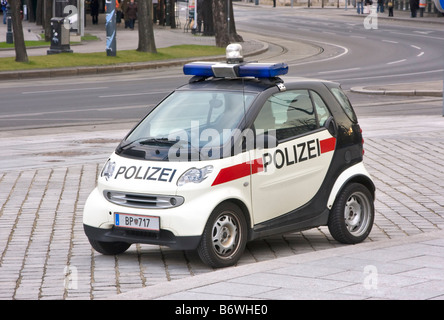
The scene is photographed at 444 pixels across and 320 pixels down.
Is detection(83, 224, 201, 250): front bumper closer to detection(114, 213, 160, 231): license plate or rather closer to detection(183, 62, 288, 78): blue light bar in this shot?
detection(114, 213, 160, 231): license plate

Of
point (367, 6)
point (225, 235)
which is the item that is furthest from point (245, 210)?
point (367, 6)

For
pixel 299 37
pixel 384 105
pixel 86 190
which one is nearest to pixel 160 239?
pixel 86 190

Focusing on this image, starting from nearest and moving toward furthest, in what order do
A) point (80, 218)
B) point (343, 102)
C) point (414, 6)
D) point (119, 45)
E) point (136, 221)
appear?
1. point (136, 221)
2. point (343, 102)
3. point (80, 218)
4. point (119, 45)
5. point (414, 6)

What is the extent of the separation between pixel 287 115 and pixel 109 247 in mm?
1969

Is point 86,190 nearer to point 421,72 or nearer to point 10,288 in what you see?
point 10,288

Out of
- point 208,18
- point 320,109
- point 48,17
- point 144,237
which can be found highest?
point 48,17

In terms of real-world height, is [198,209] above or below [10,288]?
above

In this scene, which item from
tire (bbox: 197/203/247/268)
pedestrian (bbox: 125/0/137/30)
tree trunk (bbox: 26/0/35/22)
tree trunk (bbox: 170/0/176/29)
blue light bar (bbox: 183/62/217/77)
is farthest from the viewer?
tree trunk (bbox: 26/0/35/22)

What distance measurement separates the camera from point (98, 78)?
30844 mm

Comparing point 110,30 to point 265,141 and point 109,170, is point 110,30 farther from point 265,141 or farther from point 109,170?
point 265,141

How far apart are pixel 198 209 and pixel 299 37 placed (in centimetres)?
4362

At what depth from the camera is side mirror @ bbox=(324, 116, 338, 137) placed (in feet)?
28.3

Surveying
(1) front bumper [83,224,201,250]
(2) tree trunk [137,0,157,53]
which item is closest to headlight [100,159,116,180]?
(1) front bumper [83,224,201,250]

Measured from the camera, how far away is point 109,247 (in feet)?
27.2
